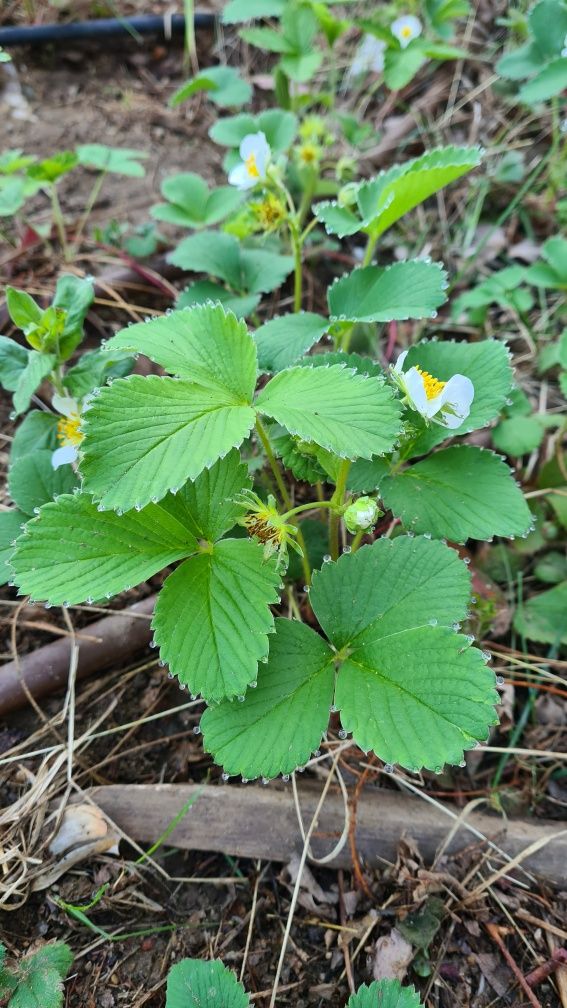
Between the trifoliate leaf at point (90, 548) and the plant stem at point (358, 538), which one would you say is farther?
the plant stem at point (358, 538)

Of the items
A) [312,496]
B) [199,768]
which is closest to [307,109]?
[312,496]

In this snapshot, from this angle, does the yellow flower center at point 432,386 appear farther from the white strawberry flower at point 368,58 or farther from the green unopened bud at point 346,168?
the white strawberry flower at point 368,58

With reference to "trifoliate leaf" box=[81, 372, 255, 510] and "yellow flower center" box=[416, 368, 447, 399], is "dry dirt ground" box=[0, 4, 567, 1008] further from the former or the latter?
"yellow flower center" box=[416, 368, 447, 399]

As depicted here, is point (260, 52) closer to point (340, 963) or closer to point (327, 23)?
point (327, 23)

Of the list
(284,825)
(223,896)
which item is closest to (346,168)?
(284,825)

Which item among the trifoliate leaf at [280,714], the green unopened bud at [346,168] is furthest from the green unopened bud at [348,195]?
the trifoliate leaf at [280,714]

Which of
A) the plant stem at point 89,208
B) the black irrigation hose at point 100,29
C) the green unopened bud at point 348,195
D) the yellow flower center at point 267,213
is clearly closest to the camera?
the green unopened bud at point 348,195
